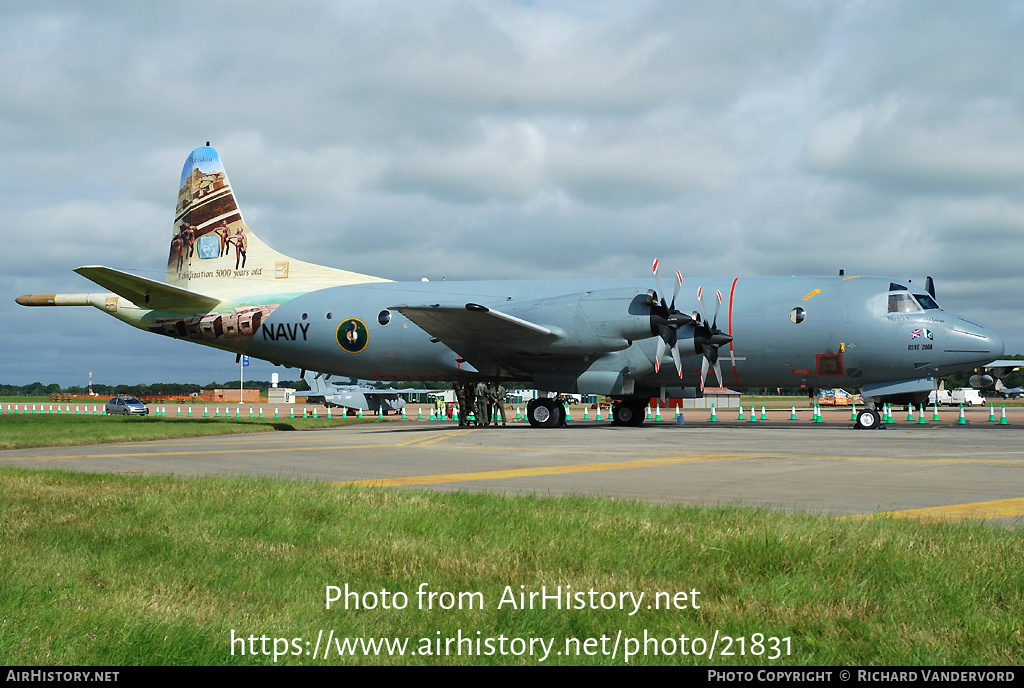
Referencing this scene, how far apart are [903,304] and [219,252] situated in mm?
27850

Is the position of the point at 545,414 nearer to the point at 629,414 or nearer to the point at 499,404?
the point at 499,404

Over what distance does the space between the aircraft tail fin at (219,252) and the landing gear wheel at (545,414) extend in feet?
34.1

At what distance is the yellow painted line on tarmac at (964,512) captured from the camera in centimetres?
822

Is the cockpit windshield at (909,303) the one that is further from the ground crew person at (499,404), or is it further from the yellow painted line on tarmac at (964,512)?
the yellow painted line on tarmac at (964,512)

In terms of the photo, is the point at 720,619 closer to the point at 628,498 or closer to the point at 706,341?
the point at 628,498

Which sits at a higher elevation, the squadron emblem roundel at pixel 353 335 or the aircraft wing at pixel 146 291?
the aircraft wing at pixel 146 291

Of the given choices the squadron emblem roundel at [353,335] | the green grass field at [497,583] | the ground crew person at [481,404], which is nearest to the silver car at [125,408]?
the squadron emblem roundel at [353,335]

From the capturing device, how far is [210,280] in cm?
3691

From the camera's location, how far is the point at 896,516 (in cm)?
826

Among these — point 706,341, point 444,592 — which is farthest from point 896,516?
point 706,341

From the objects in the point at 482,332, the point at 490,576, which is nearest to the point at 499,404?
the point at 482,332

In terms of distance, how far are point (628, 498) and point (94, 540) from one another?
19.0ft

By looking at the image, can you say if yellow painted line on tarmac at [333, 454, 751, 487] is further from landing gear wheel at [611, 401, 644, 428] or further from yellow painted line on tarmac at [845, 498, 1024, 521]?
landing gear wheel at [611, 401, 644, 428]

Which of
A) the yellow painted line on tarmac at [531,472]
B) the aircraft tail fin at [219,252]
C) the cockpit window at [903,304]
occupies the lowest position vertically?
the yellow painted line on tarmac at [531,472]
